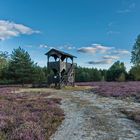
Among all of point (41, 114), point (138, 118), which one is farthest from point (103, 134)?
point (41, 114)

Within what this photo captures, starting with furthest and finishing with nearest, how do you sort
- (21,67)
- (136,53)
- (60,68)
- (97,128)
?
(136,53)
(21,67)
(60,68)
(97,128)

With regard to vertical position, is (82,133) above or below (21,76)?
below

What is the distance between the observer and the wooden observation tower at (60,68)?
42.4m

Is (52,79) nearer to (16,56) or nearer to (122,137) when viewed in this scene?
(16,56)

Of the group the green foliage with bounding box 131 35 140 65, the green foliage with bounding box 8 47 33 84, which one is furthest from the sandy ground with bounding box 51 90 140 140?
the green foliage with bounding box 131 35 140 65

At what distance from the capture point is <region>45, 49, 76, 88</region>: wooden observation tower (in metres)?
42.4

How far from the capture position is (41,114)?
45.3 feet

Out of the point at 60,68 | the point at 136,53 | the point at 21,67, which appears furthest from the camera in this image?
the point at 136,53

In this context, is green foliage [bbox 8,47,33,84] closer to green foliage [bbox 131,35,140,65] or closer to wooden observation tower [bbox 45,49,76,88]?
wooden observation tower [bbox 45,49,76,88]

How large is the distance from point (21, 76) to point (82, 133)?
1798 inches

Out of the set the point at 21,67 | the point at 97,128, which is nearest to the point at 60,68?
the point at 21,67

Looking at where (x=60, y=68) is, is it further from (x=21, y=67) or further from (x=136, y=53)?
(x=136, y=53)

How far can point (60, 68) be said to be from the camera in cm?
4228

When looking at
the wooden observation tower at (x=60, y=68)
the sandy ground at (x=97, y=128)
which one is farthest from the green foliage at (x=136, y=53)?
the sandy ground at (x=97, y=128)
